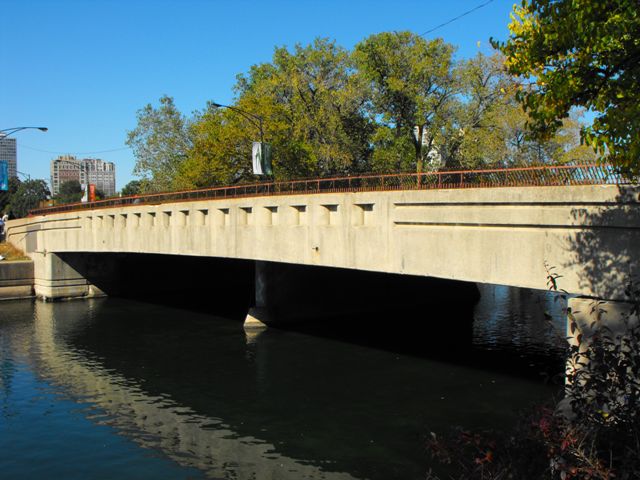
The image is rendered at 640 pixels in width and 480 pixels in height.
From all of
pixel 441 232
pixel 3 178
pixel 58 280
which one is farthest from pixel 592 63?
pixel 3 178

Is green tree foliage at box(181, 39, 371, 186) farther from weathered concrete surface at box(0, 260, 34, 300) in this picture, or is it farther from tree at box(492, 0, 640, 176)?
tree at box(492, 0, 640, 176)

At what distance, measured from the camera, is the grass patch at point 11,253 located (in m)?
44.7

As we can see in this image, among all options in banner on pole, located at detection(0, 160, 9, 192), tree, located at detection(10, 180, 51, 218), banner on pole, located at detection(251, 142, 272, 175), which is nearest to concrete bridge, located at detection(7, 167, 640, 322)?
banner on pole, located at detection(251, 142, 272, 175)

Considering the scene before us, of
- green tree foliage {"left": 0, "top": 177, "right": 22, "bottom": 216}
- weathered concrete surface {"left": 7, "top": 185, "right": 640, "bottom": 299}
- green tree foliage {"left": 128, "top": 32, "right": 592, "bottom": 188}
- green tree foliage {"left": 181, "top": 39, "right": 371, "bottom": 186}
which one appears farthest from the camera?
green tree foliage {"left": 0, "top": 177, "right": 22, "bottom": 216}

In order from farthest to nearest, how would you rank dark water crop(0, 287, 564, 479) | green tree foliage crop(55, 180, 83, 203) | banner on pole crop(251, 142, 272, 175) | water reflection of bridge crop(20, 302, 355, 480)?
green tree foliage crop(55, 180, 83, 203), banner on pole crop(251, 142, 272, 175), dark water crop(0, 287, 564, 479), water reflection of bridge crop(20, 302, 355, 480)

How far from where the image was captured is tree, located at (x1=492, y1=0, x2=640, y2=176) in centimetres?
937

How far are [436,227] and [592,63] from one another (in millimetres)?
7314

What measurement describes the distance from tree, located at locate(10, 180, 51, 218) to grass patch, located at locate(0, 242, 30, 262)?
6997 centimetres

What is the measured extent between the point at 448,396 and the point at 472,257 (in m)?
4.98

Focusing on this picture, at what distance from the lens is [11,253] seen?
151 ft

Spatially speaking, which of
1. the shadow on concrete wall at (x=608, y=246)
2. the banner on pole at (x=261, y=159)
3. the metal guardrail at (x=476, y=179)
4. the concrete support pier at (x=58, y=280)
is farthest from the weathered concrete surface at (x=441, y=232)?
the concrete support pier at (x=58, y=280)

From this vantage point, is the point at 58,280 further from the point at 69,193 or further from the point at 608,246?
the point at 69,193

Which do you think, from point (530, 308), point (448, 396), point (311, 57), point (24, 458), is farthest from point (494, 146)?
point (24, 458)

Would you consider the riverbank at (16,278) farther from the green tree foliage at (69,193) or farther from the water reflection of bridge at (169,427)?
the green tree foliage at (69,193)
